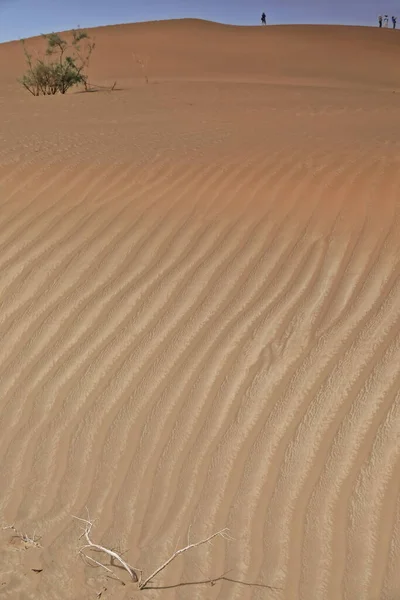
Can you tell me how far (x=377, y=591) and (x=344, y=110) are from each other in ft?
28.1

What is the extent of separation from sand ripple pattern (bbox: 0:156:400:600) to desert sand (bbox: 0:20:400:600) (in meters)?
0.01

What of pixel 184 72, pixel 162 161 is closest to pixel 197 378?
pixel 162 161

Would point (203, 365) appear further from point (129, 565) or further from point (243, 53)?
point (243, 53)

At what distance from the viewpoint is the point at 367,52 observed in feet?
112

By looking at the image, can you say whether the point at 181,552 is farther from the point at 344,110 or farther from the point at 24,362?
the point at 344,110

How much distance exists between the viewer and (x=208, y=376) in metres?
3.76

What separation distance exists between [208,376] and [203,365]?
0.31 feet

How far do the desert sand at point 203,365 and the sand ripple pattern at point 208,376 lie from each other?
1 centimetres

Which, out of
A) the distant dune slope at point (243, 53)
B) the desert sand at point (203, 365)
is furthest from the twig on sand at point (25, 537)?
the distant dune slope at point (243, 53)

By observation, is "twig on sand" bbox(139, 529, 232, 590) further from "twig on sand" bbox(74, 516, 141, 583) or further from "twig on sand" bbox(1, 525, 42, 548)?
"twig on sand" bbox(1, 525, 42, 548)

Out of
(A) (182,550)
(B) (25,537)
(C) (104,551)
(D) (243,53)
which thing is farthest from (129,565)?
(D) (243,53)

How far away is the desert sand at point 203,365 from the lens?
2.85 metres

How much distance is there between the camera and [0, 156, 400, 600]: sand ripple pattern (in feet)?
9.41

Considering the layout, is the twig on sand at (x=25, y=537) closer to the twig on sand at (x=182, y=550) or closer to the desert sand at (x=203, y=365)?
the desert sand at (x=203, y=365)
